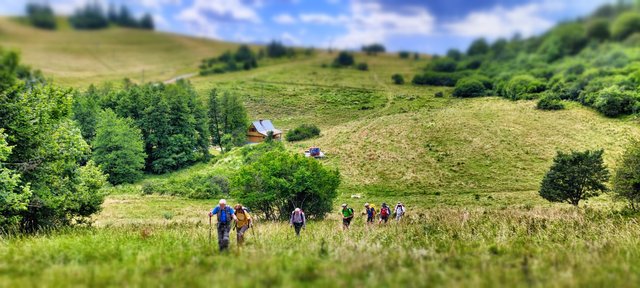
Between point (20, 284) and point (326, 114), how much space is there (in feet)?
97.9

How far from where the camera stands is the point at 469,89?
3797 centimetres

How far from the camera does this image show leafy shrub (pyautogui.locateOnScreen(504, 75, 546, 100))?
3847 cm

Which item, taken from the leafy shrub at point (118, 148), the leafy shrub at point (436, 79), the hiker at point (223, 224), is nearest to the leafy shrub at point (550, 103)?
the leafy shrub at point (436, 79)

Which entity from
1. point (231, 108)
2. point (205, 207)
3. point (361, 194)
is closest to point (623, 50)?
point (361, 194)

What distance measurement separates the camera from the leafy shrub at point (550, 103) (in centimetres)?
3872

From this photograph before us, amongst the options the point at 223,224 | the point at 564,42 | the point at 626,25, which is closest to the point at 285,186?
the point at 223,224

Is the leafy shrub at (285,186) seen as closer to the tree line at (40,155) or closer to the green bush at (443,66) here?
the tree line at (40,155)

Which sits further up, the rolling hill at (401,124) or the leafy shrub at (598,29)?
the leafy shrub at (598,29)

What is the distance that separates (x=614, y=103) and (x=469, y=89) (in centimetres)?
1446

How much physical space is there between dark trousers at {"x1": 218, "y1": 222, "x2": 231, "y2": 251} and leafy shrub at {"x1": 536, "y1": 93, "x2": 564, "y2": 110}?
36521 mm

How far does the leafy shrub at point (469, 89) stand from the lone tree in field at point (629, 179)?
13785mm

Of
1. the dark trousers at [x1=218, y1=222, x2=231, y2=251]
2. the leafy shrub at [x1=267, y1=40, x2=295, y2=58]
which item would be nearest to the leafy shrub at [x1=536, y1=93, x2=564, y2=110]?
the leafy shrub at [x1=267, y1=40, x2=295, y2=58]

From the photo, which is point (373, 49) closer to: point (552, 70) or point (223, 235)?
point (552, 70)

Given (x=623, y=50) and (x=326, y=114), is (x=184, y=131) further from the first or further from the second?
(x=623, y=50)
